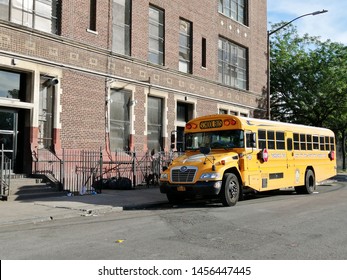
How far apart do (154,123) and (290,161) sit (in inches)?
312

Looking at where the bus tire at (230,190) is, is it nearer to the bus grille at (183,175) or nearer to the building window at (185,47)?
the bus grille at (183,175)

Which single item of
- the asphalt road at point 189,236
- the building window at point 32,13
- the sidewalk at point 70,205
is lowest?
the asphalt road at point 189,236

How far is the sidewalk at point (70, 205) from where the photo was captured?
32.3 ft

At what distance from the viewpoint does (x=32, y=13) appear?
1547 cm

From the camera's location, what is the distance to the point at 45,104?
1579cm

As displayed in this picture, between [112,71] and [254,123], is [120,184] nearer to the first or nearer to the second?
[112,71]

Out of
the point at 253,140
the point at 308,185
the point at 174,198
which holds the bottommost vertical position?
the point at 174,198

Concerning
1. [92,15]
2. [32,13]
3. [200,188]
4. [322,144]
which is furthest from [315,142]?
[32,13]

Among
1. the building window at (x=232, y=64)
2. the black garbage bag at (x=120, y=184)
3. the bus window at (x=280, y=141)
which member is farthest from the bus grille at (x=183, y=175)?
the building window at (x=232, y=64)

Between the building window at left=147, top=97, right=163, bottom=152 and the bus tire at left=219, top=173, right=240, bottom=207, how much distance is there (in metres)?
8.90

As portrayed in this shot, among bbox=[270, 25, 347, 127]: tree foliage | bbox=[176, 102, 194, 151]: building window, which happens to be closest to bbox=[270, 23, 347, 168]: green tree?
bbox=[270, 25, 347, 127]: tree foliage

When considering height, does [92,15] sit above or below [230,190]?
above

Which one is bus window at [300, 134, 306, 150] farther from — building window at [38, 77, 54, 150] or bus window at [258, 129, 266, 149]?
building window at [38, 77, 54, 150]

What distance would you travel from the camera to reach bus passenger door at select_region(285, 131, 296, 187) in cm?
1523
